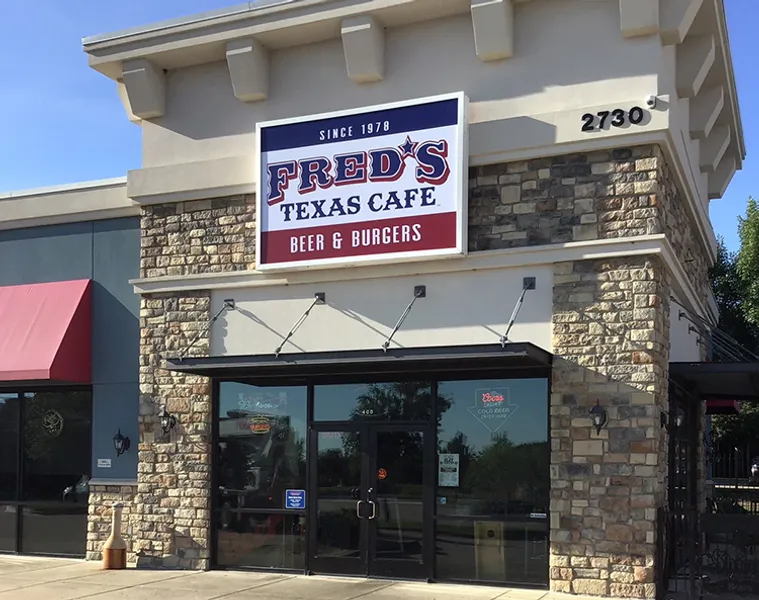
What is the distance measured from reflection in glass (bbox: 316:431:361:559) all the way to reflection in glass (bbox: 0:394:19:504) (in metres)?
5.83

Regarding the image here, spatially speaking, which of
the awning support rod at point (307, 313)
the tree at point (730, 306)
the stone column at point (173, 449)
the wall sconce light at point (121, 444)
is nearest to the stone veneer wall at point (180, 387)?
the stone column at point (173, 449)

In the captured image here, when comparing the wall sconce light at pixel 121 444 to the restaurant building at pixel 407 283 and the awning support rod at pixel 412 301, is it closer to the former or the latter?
the restaurant building at pixel 407 283

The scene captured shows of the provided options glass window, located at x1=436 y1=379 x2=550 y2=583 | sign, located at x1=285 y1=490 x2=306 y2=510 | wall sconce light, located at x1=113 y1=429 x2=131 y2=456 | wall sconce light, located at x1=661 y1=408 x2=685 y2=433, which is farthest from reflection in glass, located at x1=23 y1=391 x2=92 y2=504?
wall sconce light, located at x1=661 y1=408 x2=685 y2=433

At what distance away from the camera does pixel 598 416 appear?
10672 millimetres

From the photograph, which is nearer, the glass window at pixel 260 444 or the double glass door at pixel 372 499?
the double glass door at pixel 372 499

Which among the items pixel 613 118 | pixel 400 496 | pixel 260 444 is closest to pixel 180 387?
pixel 260 444

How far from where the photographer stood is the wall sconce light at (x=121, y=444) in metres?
13.8

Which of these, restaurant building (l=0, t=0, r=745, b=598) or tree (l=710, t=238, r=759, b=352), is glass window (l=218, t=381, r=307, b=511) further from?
tree (l=710, t=238, r=759, b=352)

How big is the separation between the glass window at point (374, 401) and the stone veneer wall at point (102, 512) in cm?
352

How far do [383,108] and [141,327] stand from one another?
16.9 ft

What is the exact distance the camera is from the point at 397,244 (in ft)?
39.6

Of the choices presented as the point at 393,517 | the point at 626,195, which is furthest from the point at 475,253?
the point at 393,517

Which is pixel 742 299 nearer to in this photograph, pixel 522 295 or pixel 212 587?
pixel 522 295

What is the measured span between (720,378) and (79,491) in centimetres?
1022
